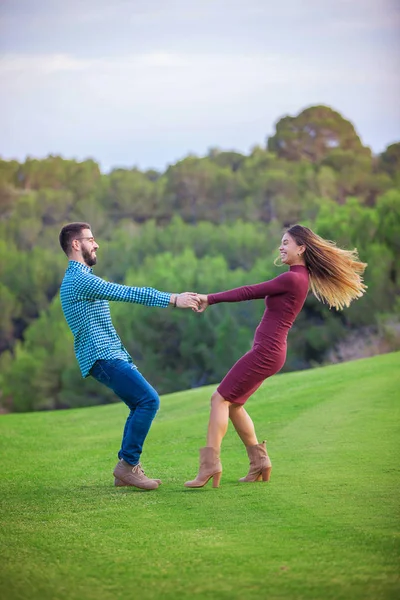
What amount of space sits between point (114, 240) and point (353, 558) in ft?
150

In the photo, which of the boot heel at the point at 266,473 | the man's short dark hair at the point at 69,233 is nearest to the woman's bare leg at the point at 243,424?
the boot heel at the point at 266,473

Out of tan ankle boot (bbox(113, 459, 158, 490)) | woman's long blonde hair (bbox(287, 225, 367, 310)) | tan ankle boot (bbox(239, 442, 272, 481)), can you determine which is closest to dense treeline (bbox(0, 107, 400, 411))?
woman's long blonde hair (bbox(287, 225, 367, 310))

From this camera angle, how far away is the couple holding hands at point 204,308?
7.39m

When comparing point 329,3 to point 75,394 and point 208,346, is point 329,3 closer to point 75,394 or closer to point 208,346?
point 208,346

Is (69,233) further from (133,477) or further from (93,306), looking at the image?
(133,477)

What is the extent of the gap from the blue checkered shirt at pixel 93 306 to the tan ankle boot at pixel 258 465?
1.24 m

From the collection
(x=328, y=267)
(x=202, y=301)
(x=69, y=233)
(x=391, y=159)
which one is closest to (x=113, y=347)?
(x=202, y=301)

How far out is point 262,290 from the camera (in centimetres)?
731

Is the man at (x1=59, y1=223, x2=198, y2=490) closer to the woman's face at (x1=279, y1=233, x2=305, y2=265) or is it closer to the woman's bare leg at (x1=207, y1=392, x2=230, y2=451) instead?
the woman's bare leg at (x1=207, y1=392, x2=230, y2=451)

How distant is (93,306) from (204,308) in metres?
0.88

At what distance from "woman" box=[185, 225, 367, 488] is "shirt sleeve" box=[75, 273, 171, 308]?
39cm

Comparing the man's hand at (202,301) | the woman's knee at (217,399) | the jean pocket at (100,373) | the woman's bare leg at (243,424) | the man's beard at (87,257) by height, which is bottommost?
the woman's bare leg at (243,424)

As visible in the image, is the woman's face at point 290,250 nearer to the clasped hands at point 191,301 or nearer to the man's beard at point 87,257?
the clasped hands at point 191,301

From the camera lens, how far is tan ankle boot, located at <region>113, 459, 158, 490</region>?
7.48 m
